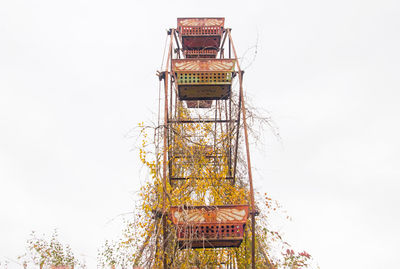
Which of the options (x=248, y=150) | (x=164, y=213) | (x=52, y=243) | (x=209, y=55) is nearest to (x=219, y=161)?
(x=209, y=55)

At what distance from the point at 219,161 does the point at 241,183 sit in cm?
69

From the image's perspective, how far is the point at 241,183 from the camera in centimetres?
830

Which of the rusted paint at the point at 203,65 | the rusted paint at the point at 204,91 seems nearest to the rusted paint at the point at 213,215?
the rusted paint at the point at 204,91

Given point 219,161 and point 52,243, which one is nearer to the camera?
point 219,161

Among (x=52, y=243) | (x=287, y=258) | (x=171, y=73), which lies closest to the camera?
(x=171, y=73)

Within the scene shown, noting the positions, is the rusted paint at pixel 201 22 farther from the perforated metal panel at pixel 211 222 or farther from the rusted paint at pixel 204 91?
the perforated metal panel at pixel 211 222

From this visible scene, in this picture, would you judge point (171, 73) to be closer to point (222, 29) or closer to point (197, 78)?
point (197, 78)

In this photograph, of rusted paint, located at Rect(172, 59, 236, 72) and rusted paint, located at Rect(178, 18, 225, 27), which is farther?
rusted paint, located at Rect(178, 18, 225, 27)

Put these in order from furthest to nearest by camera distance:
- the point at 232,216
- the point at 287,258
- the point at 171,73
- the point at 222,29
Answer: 1. the point at 287,258
2. the point at 222,29
3. the point at 171,73
4. the point at 232,216

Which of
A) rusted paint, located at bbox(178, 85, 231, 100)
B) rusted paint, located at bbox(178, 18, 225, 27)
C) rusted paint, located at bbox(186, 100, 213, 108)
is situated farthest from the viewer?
rusted paint, located at bbox(186, 100, 213, 108)

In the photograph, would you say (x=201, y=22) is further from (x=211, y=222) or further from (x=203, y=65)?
(x=211, y=222)

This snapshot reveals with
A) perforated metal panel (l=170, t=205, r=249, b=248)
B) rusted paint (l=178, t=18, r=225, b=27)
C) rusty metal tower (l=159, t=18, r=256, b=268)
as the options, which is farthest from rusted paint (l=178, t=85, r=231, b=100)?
perforated metal panel (l=170, t=205, r=249, b=248)

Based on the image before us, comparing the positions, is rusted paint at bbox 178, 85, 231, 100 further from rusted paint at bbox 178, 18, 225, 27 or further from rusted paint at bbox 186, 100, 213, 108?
rusted paint at bbox 186, 100, 213, 108

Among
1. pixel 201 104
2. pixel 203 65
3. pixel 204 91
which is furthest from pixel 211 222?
pixel 201 104
